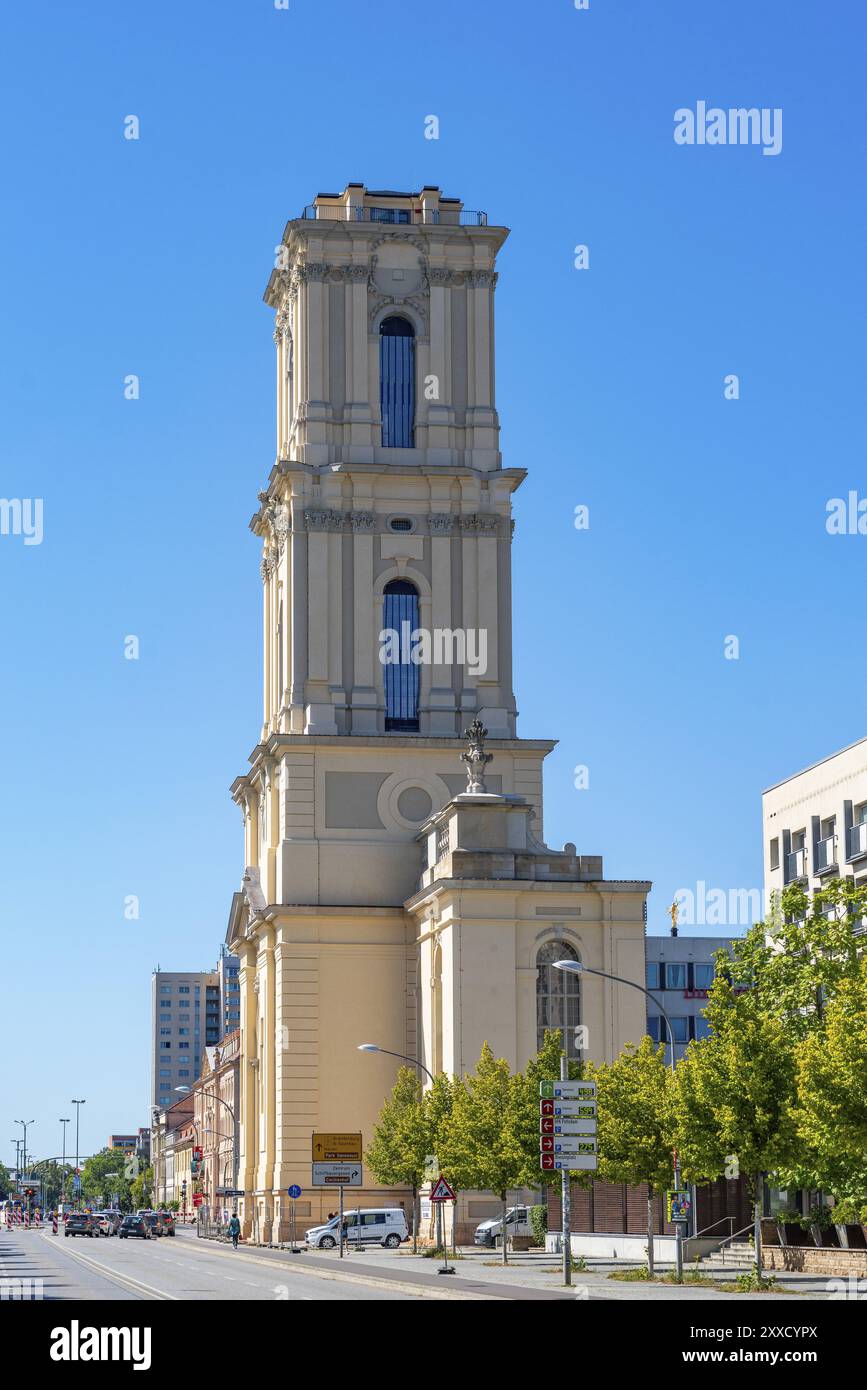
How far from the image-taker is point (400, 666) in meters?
95.4

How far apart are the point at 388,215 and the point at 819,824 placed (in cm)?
3968

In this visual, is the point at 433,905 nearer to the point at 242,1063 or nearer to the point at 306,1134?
the point at 306,1134

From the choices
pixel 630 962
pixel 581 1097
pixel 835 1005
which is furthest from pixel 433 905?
pixel 835 1005

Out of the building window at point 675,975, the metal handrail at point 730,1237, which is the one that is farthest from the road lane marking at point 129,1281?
the building window at point 675,975

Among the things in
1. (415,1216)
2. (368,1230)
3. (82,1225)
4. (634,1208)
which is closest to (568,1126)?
(634,1208)

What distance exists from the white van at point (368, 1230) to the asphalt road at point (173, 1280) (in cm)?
692

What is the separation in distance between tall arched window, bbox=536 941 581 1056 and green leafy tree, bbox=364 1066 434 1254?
538 cm

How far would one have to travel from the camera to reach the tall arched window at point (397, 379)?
9844 centimetres

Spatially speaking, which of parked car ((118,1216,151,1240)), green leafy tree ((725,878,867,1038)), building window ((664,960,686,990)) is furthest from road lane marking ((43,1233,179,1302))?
building window ((664,960,686,990))

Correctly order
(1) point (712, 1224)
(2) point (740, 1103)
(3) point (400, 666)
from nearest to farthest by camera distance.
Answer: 1. (2) point (740, 1103)
2. (1) point (712, 1224)
3. (3) point (400, 666)

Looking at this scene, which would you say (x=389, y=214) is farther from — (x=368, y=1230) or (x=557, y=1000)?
(x=368, y=1230)

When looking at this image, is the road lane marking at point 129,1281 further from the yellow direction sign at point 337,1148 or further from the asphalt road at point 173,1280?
the yellow direction sign at point 337,1148
